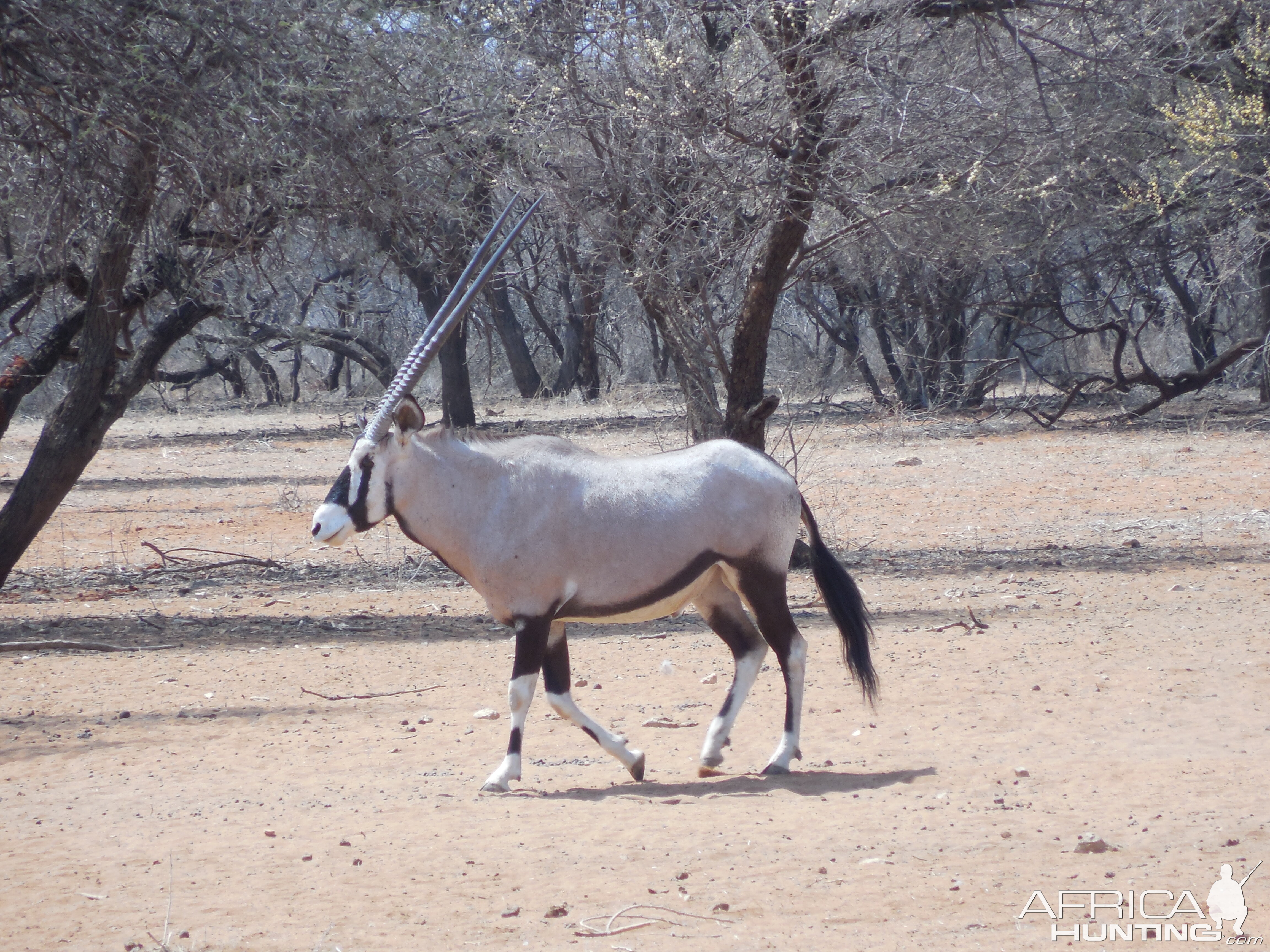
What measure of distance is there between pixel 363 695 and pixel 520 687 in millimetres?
2155

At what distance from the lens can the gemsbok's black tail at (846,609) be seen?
18.9ft

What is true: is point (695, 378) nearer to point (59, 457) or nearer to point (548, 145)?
point (548, 145)

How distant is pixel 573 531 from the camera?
5418 mm

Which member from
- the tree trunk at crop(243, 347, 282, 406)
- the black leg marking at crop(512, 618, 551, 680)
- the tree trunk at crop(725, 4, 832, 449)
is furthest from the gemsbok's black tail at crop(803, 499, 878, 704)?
the tree trunk at crop(243, 347, 282, 406)

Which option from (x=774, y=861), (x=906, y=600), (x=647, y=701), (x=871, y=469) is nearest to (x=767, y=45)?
(x=906, y=600)

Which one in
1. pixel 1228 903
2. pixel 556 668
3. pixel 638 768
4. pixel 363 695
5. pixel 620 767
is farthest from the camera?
pixel 363 695

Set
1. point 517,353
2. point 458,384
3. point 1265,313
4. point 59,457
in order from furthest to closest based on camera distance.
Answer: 1. point 517,353
2. point 458,384
3. point 1265,313
4. point 59,457

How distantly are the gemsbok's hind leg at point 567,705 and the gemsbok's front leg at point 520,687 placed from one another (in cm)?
11

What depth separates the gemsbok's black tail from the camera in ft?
18.9

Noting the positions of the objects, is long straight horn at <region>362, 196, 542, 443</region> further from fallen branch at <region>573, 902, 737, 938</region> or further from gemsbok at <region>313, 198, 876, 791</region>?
fallen branch at <region>573, 902, 737, 938</region>

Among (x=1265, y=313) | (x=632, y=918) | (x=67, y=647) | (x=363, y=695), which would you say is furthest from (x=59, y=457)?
(x=1265, y=313)

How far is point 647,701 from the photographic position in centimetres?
683

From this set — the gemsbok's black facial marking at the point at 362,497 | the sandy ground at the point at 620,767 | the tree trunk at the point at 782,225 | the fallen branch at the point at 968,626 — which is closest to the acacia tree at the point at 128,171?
the sandy ground at the point at 620,767

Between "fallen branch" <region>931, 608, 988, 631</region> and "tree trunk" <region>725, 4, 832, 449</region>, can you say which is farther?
"tree trunk" <region>725, 4, 832, 449</region>
